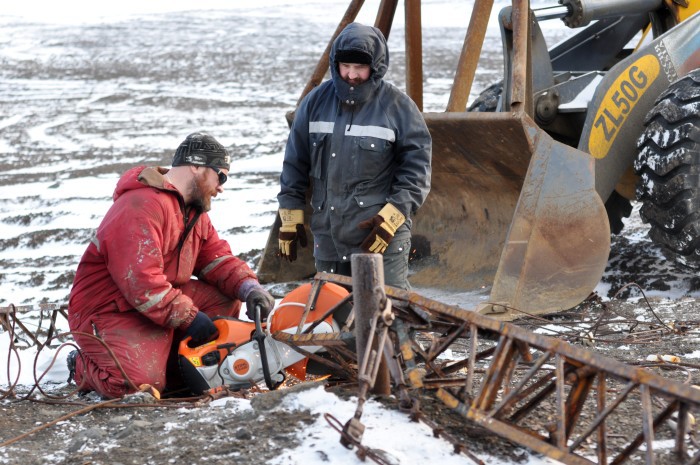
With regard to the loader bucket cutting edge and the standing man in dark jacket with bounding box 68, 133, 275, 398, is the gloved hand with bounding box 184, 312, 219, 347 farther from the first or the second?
the loader bucket cutting edge

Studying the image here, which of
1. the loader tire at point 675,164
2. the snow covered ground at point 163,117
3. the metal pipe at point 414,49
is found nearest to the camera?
the loader tire at point 675,164

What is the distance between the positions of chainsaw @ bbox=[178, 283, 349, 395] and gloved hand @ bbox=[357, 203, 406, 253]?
0.98 feet

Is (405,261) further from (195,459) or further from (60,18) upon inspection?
(60,18)

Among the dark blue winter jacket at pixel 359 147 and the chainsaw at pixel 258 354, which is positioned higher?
the dark blue winter jacket at pixel 359 147

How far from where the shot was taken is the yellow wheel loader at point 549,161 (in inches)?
214

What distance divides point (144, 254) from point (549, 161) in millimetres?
2238

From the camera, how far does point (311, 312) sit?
14.6ft

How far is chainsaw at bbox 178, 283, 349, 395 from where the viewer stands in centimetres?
443

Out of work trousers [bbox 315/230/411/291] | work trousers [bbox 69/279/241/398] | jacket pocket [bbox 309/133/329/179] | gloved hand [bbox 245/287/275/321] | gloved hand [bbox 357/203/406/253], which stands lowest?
work trousers [bbox 69/279/241/398]

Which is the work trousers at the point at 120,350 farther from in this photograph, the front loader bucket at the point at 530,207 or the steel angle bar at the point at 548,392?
the front loader bucket at the point at 530,207

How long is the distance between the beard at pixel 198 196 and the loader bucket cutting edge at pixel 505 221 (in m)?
1.54

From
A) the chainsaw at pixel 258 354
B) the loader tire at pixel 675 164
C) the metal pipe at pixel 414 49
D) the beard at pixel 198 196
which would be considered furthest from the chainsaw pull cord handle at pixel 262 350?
the loader tire at pixel 675 164

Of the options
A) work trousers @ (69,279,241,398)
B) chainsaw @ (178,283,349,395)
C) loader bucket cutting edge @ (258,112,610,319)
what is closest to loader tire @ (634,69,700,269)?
loader bucket cutting edge @ (258,112,610,319)

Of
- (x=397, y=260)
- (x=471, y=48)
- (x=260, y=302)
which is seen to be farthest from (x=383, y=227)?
(x=471, y=48)
